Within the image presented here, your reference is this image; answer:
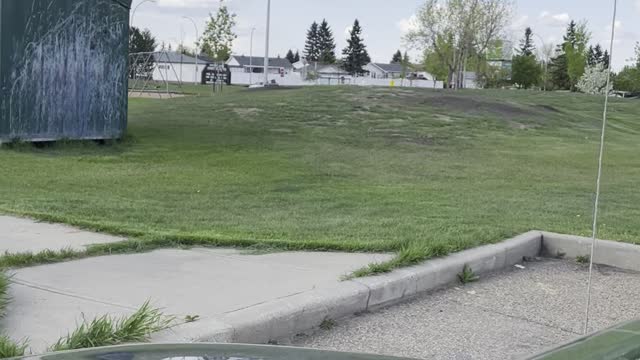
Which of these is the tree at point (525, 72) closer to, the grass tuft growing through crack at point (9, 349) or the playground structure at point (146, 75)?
the playground structure at point (146, 75)

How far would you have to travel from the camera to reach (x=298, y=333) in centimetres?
457

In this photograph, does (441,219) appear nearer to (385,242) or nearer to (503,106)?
(385,242)

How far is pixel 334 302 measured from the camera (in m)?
4.85

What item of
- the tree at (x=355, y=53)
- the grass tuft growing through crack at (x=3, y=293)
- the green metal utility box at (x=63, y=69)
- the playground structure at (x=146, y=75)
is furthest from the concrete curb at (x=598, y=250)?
the tree at (x=355, y=53)

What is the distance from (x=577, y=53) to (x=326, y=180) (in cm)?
6596

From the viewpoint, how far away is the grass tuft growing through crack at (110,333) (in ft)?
11.6

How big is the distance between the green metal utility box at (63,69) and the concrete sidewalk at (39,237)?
21.3ft

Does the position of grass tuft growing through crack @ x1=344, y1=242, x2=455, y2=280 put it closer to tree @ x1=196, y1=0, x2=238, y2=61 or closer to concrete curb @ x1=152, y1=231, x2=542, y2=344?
concrete curb @ x1=152, y1=231, x2=542, y2=344

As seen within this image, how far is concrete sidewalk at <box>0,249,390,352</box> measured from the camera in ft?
14.0

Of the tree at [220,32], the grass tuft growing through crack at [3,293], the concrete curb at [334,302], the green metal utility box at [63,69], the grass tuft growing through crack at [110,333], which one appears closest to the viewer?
the grass tuft growing through crack at [110,333]

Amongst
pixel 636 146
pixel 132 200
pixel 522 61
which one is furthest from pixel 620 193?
pixel 522 61

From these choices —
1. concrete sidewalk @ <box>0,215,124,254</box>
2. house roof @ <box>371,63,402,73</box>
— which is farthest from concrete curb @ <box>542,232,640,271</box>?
house roof @ <box>371,63,402,73</box>

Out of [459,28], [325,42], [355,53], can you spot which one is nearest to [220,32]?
[459,28]

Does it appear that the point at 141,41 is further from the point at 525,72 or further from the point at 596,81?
the point at 596,81
